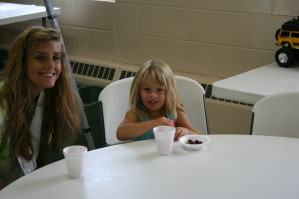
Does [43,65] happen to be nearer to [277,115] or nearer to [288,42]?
[277,115]

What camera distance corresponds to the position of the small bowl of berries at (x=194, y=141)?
175cm

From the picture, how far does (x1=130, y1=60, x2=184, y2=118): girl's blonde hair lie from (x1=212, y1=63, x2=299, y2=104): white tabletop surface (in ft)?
0.85

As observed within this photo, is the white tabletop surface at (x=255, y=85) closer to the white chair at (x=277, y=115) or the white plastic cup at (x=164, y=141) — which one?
the white chair at (x=277, y=115)

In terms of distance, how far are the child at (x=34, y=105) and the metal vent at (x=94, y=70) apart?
63.5 inches

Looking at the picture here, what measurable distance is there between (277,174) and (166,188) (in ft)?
1.15

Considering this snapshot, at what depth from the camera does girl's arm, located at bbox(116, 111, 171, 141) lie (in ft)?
6.55

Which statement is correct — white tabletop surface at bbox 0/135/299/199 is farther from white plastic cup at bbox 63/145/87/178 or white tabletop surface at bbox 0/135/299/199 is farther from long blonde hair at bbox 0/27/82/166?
long blonde hair at bbox 0/27/82/166

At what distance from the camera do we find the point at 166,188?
148 cm

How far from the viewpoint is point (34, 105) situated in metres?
2.11

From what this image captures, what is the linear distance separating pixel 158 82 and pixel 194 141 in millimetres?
449

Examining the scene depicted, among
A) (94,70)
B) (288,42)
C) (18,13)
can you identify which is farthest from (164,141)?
(94,70)

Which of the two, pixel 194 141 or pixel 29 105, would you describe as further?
pixel 29 105

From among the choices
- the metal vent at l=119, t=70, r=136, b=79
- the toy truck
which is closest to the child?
the toy truck

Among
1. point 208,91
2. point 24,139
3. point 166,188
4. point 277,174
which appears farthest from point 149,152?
point 208,91
